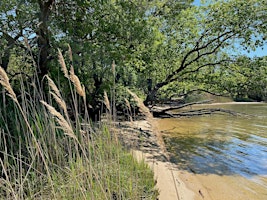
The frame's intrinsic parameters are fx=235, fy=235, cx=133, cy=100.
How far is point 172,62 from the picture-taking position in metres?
11.2

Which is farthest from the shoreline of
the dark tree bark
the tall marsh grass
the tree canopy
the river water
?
the dark tree bark

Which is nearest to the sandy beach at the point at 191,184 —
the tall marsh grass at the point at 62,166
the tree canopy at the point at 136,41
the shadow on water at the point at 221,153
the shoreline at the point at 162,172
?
the shoreline at the point at 162,172

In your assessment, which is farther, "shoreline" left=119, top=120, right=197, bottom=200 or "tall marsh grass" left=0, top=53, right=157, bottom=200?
"shoreline" left=119, top=120, right=197, bottom=200

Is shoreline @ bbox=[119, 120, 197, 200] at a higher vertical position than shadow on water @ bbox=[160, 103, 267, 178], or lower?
higher

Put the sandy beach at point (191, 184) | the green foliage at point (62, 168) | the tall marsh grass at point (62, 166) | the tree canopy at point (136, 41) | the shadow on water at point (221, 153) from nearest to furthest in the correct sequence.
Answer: the tall marsh grass at point (62, 166), the green foliage at point (62, 168), the sandy beach at point (191, 184), the shadow on water at point (221, 153), the tree canopy at point (136, 41)

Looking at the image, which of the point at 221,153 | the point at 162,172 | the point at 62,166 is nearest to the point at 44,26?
the point at 62,166

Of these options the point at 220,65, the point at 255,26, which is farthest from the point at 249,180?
the point at 220,65

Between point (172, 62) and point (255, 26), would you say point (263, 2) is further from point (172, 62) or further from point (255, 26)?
point (172, 62)

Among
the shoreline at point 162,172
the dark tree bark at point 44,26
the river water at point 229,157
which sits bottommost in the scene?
the river water at point 229,157

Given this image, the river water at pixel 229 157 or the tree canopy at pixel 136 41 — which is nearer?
the river water at pixel 229 157

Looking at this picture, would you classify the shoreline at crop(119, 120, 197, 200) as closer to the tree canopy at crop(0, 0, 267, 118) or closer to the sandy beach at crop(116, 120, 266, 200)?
the sandy beach at crop(116, 120, 266, 200)

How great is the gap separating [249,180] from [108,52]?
420 centimetres

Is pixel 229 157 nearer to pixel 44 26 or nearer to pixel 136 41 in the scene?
pixel 136 41

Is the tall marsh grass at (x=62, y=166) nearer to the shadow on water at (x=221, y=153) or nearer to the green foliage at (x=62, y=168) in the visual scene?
the green foliage at (x=62, y=168)
